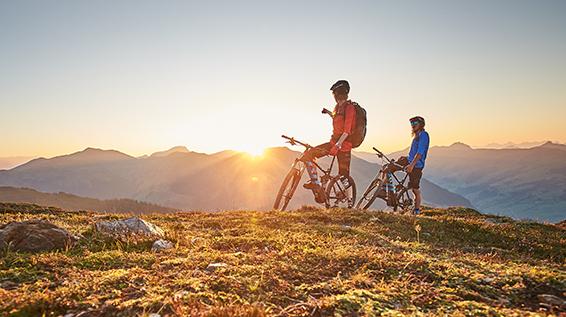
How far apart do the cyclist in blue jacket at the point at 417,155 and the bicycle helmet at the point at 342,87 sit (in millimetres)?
4133

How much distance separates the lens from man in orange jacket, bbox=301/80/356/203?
13578 mm

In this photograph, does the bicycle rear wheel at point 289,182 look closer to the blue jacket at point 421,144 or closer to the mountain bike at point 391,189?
the mountain bike at point 391,189

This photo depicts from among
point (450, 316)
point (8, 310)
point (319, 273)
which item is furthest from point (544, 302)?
point (8, 310)

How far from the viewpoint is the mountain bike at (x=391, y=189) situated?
16.3 meters

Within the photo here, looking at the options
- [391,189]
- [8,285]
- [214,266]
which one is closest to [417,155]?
[391,189]

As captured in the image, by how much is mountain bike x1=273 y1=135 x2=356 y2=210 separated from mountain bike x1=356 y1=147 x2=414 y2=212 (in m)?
1.33

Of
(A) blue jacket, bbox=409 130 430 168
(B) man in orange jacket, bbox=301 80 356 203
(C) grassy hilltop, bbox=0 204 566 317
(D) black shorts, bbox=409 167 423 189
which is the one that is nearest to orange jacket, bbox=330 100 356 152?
(B) man in orange jacket, bbox=301 80 356 203

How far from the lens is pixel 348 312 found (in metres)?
3.45

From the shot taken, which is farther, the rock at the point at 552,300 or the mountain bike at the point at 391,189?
the mountain bike at the point at 391,189

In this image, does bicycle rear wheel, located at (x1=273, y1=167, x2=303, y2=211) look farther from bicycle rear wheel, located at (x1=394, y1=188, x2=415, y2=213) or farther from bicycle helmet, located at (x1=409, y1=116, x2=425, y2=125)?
bicycle helmet, located at (x1=409, y1=116, x2=425, y2=125)

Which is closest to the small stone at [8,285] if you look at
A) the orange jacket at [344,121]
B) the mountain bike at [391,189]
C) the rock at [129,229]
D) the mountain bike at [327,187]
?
the rock at [129,229]

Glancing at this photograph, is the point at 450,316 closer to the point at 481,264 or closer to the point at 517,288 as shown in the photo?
the point at 517,288

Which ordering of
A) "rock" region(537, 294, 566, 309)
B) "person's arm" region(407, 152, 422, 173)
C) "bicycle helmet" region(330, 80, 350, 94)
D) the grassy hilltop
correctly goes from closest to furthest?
the grassy hilltop
"rock" region(537, 294, 566, 309)
"bicycle helmet" region(330, 80, 350, 94)
"person's arm" region(407, 152, 422, 173)

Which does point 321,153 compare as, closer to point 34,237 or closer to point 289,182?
point 289,182
